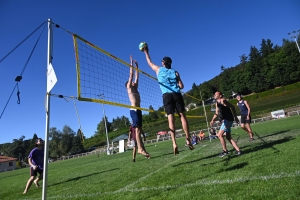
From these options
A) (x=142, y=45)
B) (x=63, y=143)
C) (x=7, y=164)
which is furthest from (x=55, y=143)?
(x=142, y=45)

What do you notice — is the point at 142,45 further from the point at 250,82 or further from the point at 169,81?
the point at 250,82

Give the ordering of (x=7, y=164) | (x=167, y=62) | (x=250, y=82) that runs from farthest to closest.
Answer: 1. (x=250, y=82)
2. (x=7, y=164)
3. (x=167, y=62)

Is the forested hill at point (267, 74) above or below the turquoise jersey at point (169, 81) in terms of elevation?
above

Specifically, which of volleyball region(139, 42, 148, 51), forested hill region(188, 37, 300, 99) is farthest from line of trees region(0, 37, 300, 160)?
volleyball region(139, 42, 148, 51)

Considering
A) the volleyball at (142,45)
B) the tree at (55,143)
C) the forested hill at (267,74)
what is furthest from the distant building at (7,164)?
the volleyball at (142,45)

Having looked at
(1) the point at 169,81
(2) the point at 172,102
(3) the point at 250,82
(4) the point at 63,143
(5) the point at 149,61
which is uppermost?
(3) the point at 250,82

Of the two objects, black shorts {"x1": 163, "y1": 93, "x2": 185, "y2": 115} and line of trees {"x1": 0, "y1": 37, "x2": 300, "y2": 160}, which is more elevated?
line of trees {"x1": 0, "y1": 37, "x2": 300, "y2": 160}

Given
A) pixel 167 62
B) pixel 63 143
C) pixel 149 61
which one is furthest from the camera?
pixel 63 143

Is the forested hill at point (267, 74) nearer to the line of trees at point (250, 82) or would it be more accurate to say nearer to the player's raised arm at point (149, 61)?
the line of trees at point (250, 82)

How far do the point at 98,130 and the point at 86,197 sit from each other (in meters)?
106

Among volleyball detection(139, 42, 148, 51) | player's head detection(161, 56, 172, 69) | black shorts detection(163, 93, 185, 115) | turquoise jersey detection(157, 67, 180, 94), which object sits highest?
volleyball detection(139, 42, 148, 51)

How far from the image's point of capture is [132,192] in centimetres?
364

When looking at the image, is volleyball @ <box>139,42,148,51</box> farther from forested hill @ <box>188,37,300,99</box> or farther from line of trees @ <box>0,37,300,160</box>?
forested hill @ <box>188,37,300,99</box>

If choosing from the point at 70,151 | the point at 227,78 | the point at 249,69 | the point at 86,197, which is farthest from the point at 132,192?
the point at 227,78
